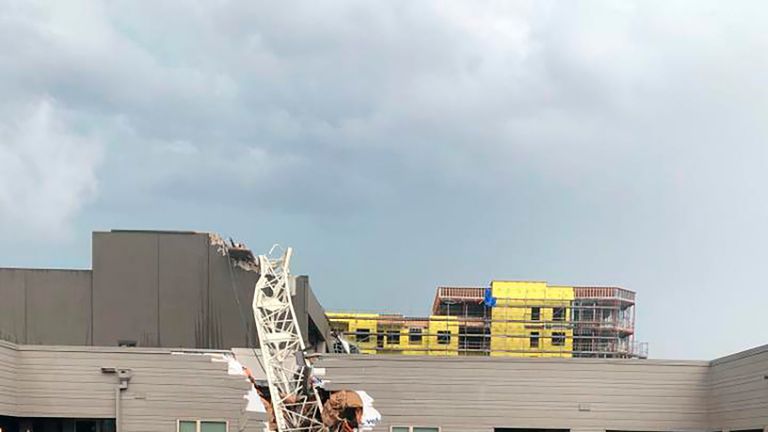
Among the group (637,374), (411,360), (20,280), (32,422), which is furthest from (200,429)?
(637,374)

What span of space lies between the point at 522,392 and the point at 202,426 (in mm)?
8808

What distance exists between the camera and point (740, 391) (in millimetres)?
18344

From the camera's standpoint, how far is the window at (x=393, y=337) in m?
72.1

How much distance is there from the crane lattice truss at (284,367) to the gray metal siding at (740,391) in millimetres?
10019

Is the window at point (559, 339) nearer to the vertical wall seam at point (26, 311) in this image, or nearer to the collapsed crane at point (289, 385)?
the vertical wall seam at point (26, 311)

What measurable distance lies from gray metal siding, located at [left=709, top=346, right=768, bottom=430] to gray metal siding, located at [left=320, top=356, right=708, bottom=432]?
0.70 metres

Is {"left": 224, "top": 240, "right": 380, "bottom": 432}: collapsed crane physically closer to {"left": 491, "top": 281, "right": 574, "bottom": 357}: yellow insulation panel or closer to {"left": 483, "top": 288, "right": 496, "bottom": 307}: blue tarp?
{"left": 491, "top": 281, "right": 574, "bottom": 357}: yellow insulation panel

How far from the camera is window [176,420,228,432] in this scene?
66.3ft

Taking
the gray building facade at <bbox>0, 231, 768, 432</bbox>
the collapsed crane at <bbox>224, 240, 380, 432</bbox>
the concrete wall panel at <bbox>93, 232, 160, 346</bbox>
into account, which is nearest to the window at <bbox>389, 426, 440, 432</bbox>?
the gray building facade at <bbox>0, 231, 768, 432</bbox>

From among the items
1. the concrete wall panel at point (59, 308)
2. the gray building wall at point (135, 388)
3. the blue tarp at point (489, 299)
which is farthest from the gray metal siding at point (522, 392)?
the blue tarp at point (489, 299)

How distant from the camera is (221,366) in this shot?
20.4 m

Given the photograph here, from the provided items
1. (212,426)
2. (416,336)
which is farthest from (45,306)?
(416,336)

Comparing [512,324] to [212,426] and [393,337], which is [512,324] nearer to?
[393,337]

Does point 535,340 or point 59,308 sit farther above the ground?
point 59,308
